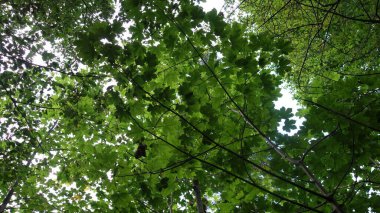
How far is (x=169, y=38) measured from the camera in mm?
2115

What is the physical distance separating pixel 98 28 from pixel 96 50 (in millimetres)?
181

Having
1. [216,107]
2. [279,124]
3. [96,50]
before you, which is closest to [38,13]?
[96,50]

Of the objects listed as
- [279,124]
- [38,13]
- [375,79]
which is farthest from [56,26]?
[375,79]

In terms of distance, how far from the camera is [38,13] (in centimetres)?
461

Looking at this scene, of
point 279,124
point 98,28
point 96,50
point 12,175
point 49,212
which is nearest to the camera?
point 98,28

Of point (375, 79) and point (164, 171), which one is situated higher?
point (375, 79)

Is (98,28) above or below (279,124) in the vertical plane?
above

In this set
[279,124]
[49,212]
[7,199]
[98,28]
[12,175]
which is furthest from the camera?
[7,199]

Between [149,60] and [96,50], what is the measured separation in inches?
14.8

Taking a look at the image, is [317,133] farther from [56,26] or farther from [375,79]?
[56,26]

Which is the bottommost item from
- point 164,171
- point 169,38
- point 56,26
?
point 164,171

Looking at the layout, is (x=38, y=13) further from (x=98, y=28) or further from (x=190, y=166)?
(x=190, y=166)

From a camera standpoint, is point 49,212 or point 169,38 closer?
point 169,38

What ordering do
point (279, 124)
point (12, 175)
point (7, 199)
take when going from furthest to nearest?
point (7, 199), point (12, 175), point (279, 124)
